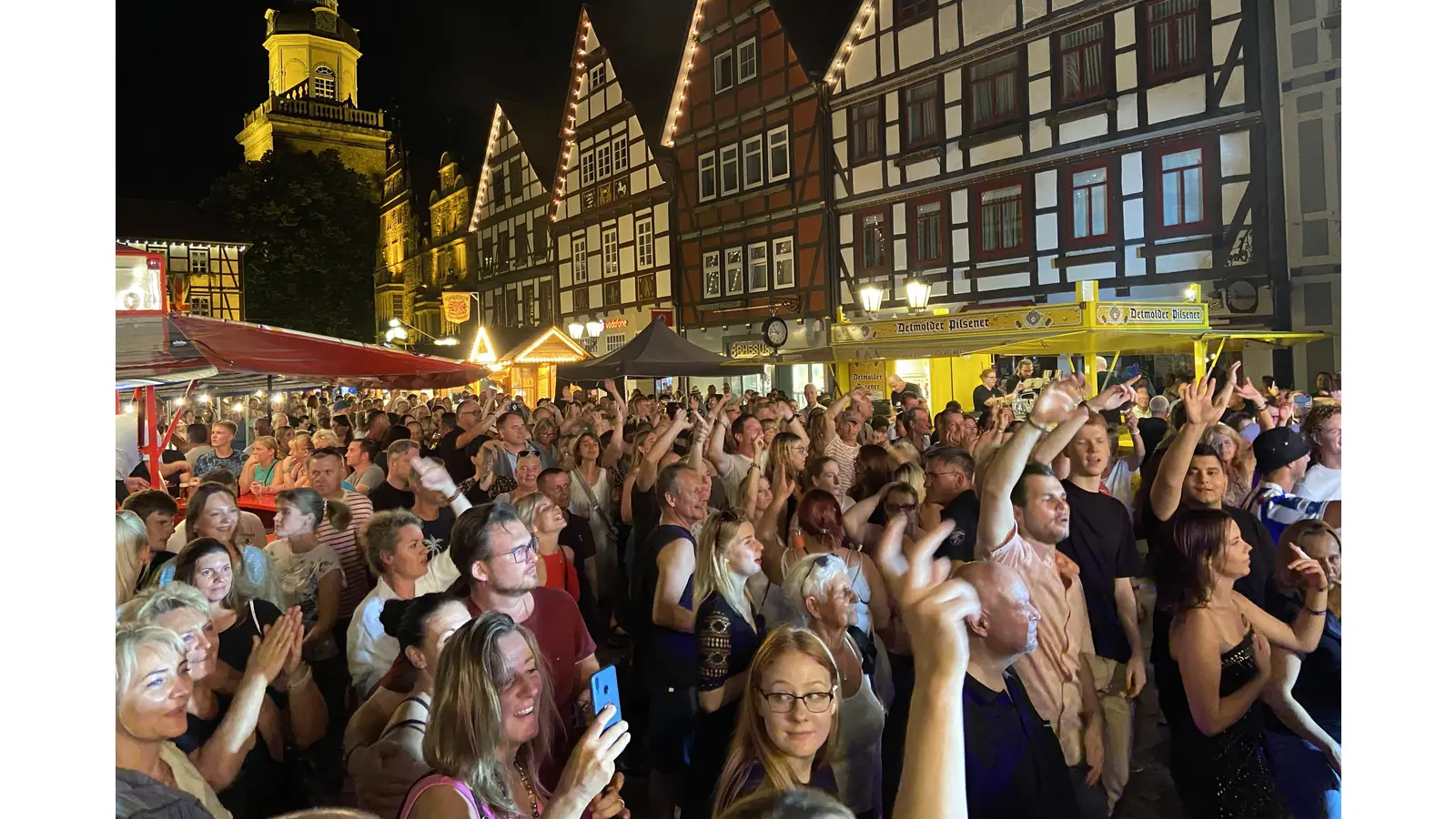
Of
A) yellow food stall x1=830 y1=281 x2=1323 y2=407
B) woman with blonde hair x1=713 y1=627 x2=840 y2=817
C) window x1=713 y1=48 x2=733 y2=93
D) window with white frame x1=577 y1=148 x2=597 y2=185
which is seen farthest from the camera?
window with white frame x1=577 y1=148 x2=597 y2=185

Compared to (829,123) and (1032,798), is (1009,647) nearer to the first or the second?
(1032,798)

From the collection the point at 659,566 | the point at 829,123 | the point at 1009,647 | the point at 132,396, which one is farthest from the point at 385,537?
the point at 829,123

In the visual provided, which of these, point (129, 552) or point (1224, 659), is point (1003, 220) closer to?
point (1224, 659)

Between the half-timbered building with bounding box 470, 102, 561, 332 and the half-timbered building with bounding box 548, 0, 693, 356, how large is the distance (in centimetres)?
98

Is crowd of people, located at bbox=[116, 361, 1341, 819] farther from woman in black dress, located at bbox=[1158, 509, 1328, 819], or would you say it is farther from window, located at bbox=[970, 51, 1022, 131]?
window, located at bbox=[970, 51, 1022, 131]

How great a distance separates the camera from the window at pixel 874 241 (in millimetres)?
15438

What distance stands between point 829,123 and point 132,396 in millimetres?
12493

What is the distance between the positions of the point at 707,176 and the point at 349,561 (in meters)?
14.9

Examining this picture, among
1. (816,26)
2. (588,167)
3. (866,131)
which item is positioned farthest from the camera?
(588,167)

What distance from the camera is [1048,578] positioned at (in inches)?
109

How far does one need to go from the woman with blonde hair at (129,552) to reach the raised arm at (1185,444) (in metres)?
3.62

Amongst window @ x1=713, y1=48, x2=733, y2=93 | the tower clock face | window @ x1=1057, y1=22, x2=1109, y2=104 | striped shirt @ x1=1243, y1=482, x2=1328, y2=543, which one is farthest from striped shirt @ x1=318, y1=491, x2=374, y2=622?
window @ x1=713, y1=48, x2=733, y2=93

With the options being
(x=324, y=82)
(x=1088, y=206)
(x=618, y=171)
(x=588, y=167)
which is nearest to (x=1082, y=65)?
(x=1088, y=206)

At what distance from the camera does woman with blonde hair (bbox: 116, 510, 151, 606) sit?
2.84 metres
